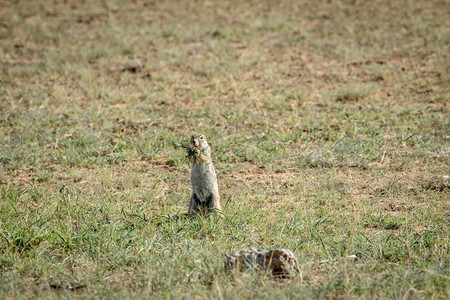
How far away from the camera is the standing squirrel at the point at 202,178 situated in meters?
4.98

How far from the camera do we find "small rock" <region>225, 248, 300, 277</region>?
4137 millimetres

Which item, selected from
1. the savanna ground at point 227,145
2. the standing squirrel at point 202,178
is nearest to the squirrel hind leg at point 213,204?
the standing squirrel at point 202,178

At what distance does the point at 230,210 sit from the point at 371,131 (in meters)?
3.22

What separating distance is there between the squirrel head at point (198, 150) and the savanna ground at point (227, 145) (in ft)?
1.89

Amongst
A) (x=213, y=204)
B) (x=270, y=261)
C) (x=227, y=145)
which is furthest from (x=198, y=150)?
(x=227, y=145)

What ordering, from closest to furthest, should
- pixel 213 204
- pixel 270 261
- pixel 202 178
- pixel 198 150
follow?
1. pixel 270 261
2. pixel 198 150
3. pixel 202 178
4. pixel 213 204

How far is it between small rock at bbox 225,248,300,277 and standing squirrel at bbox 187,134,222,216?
1016 mm

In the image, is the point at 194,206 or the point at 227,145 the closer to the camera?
the point at 194,206

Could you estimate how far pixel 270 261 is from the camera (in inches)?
162

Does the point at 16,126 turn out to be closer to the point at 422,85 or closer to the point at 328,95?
the point at 328,95

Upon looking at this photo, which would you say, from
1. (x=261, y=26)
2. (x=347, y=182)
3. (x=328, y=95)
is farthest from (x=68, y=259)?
(x=261, y=26)

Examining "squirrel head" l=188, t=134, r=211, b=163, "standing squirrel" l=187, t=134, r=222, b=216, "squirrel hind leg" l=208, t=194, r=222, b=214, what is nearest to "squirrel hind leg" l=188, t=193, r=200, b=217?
"standing squirrel" l=187, t=134, r=222, b=216

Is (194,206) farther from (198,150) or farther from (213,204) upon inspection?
(198,150)

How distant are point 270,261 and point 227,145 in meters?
3.63
